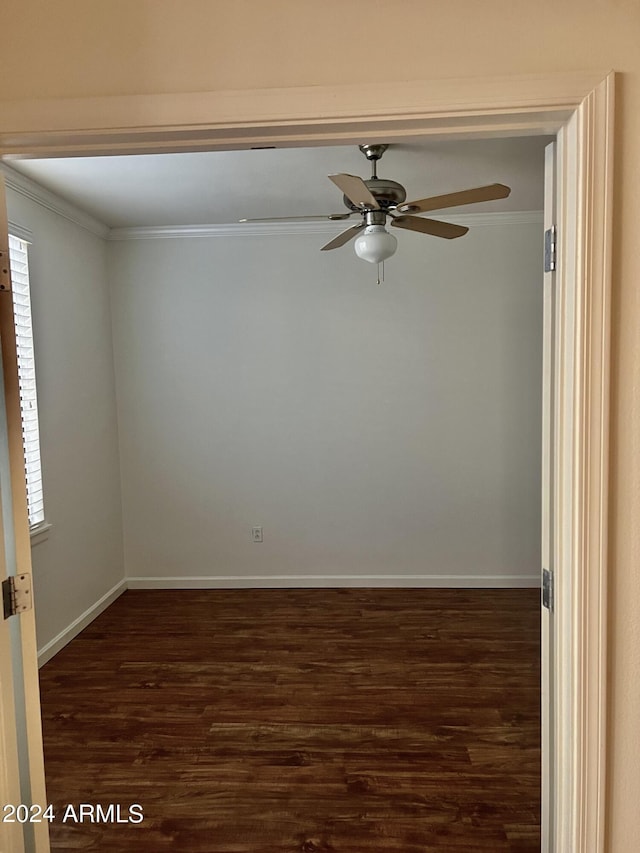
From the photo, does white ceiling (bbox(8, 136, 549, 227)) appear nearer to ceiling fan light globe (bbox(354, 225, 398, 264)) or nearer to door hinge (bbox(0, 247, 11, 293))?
ceiling fan light globe (bbox(354, 225, 398, 264))

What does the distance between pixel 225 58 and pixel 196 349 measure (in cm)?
317

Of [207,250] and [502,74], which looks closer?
[502,74]

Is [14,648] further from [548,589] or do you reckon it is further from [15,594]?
[548,589]

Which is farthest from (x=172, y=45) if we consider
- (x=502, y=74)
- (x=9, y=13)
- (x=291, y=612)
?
(x=291, y=612)

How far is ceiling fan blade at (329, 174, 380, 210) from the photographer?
1.93 metres

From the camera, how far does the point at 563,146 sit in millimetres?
1194

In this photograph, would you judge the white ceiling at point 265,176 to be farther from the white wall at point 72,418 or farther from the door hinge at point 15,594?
the door hinge at point 15,594

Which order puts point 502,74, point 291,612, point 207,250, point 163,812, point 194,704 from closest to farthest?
point 502,74
point 163,812
point 194,704
point 291,612
point 207,250

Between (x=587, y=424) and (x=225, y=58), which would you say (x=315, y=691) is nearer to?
(x=587, y=424)

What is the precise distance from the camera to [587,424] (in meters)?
1.18

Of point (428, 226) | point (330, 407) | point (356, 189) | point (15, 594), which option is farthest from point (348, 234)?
point (15, 594)

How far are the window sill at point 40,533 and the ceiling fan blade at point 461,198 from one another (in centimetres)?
260

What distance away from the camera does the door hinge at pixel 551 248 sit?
49.7 inches

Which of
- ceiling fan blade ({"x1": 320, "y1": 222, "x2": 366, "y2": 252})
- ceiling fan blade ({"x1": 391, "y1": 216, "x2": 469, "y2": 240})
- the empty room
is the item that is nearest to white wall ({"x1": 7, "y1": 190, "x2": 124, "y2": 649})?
the empty room
